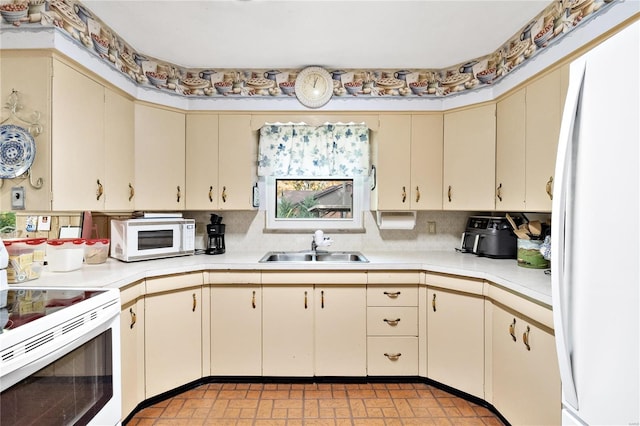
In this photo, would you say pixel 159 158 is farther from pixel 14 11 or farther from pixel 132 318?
pixel 132 318

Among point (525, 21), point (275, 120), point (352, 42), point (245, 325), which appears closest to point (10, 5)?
point (275, 120)

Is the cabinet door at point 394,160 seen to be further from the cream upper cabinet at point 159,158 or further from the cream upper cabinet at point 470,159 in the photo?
the cream upper cabinet at point 159,158

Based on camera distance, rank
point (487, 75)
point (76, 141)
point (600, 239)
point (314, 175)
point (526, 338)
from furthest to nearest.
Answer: point (314, 175)
point (487, 75)
point (76, 141)
point (526, 338)
point (600, 239)

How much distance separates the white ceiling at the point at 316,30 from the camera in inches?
77.2

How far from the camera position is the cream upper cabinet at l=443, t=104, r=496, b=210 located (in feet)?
8.46

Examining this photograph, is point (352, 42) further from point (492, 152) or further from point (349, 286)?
point (349, 286)

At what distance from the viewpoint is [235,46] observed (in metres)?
2.41

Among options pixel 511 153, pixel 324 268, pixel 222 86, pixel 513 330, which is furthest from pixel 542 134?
pixel 222 86

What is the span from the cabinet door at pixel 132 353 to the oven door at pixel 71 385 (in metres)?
0.51

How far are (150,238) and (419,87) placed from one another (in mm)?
2427

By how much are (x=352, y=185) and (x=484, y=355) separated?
1.69m

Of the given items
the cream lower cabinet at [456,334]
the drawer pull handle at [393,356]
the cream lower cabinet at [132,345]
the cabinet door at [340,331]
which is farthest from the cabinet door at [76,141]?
the cream lower cabinet at [456,334]

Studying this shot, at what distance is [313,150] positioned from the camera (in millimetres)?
3020

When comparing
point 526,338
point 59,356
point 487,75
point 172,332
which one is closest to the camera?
point 59,356
